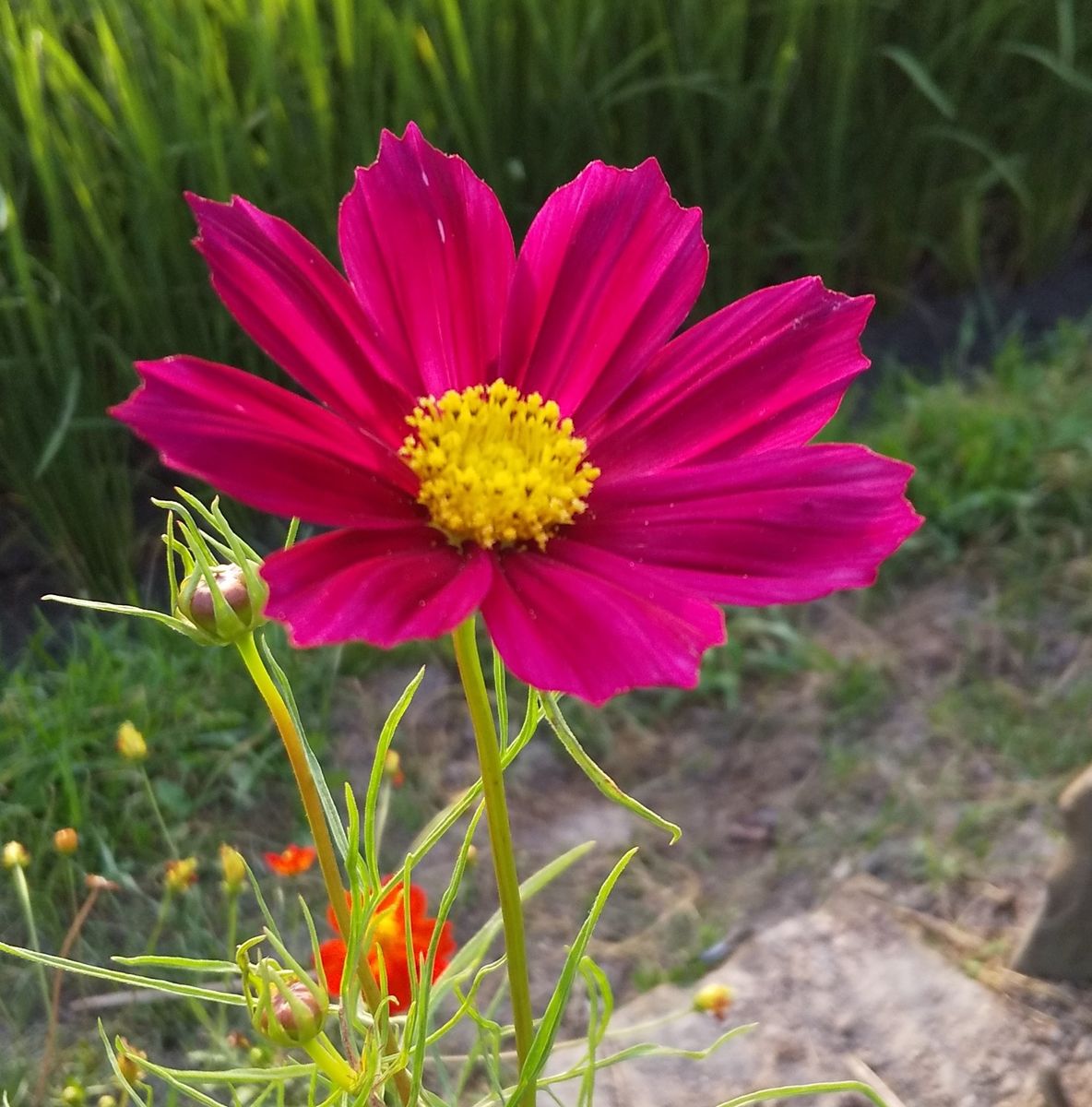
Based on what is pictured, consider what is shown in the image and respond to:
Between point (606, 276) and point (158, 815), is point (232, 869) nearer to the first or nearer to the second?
point (158, 815)

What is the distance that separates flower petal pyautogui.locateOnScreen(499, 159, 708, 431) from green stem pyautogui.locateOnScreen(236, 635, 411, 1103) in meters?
0.17

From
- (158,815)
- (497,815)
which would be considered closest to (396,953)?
(158,815)

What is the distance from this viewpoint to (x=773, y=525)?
1.45 ft

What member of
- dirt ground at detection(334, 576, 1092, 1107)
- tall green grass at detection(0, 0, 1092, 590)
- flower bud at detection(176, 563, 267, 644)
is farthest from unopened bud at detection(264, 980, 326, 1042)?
tall green grass at detection(0, 0, 1092, 590)

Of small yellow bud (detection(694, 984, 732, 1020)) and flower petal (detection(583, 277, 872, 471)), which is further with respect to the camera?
small yellow bud (detection(694, 984, 732, 1020))

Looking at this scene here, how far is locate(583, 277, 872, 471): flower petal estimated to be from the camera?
479mm

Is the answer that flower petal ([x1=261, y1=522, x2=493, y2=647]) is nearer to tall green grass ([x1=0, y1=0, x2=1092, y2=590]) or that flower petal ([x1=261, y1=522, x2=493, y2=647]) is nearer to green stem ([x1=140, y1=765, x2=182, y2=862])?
green stem ([x1=140, y1=765, x2=182, y2=862])

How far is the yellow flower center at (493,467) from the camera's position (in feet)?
1.48

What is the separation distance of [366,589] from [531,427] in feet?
0.40

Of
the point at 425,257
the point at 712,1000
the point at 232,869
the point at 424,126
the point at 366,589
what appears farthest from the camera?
the point at 424,126

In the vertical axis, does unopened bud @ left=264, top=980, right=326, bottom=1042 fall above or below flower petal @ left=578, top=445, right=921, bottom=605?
below

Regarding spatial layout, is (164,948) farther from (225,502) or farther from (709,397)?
(709,397)

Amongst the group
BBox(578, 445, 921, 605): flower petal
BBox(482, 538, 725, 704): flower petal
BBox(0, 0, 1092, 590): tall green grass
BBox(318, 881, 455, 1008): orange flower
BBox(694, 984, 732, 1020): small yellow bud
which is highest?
BBox(0, 0, 1092, 590): tall green grass

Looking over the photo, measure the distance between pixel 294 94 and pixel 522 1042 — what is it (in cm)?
117
